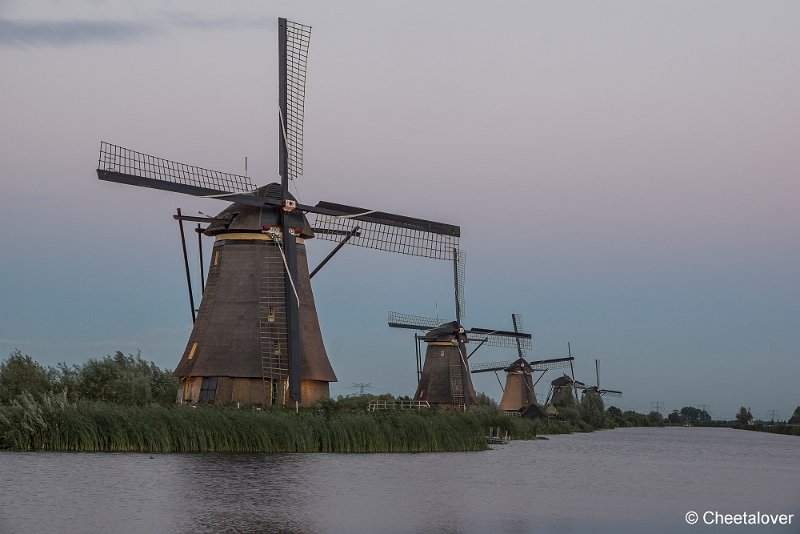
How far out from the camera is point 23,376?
3478cm

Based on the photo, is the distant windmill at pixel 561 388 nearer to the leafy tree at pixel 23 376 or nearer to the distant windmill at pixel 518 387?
the distant windmill at pixel 518 387

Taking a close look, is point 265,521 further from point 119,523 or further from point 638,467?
point 638,467

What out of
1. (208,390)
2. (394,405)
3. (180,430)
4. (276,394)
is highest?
(208,390)

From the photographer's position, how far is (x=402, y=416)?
3162cm

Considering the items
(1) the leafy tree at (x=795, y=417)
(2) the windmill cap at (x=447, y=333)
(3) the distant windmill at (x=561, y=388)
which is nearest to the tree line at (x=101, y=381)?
(2) the windmill cap at (x=447, y=333)

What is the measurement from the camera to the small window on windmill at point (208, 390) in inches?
1332

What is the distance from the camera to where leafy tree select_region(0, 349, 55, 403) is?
3400 cm

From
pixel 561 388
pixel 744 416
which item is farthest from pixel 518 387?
pixel 744 416

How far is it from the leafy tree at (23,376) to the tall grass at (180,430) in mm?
6579

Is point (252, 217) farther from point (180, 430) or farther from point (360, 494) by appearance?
point (360, 494)

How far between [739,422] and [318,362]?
389 feet

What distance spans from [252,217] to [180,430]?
1010cm

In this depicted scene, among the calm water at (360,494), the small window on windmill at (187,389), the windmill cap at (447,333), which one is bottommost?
the calm water at (360,494)

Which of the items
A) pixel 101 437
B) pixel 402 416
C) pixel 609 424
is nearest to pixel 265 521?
pixel 101 437
